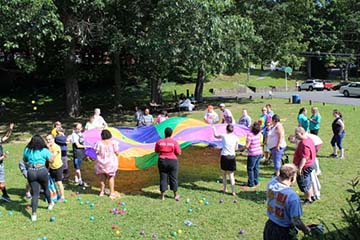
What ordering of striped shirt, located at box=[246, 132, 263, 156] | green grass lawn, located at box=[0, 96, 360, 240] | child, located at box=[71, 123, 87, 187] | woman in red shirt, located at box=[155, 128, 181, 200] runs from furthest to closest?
child, located at box=[71, 123, 87, 187], striped shirt, located at box=[246, 132, 263, 156], woman in red shirt, located at box=[155, 128, 181, 200], green grass lawn, located at box=[0, 96, 360, 240]

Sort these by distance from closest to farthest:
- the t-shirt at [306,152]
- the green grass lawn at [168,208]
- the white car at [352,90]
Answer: the green grass lawn at [168,208]
the t-shirt at [306,152]
the white car at [352,90]

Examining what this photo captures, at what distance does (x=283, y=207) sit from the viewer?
4984 mm

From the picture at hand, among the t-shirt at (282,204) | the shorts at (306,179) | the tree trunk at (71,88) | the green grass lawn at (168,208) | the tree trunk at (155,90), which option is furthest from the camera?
the tree trunk at (155,90)

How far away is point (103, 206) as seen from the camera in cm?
896

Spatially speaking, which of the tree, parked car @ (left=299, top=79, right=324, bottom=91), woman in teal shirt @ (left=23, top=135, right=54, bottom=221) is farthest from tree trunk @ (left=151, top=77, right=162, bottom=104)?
parked car @ (left=299, top=79, right=324, bottom=91)

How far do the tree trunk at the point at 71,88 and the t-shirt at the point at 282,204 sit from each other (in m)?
20.0

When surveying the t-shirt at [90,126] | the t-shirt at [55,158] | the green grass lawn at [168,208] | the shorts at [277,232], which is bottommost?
the green grass lawn at [168,208]

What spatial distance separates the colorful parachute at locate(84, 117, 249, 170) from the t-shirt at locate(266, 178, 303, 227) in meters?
5.11

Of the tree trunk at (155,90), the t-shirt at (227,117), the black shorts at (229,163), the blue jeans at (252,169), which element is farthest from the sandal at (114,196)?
the tree trunk at (155,90)

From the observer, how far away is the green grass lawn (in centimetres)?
756

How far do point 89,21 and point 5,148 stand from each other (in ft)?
27.8

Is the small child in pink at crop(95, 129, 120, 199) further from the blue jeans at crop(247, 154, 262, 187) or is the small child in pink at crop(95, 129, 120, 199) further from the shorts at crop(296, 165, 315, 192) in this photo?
the shorts at crop(296, 165, 315, 192)

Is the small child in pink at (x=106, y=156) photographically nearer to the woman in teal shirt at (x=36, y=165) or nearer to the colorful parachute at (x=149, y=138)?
the colorful parachute at (x=149, y=138)

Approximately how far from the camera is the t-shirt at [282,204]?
492 centimetres
